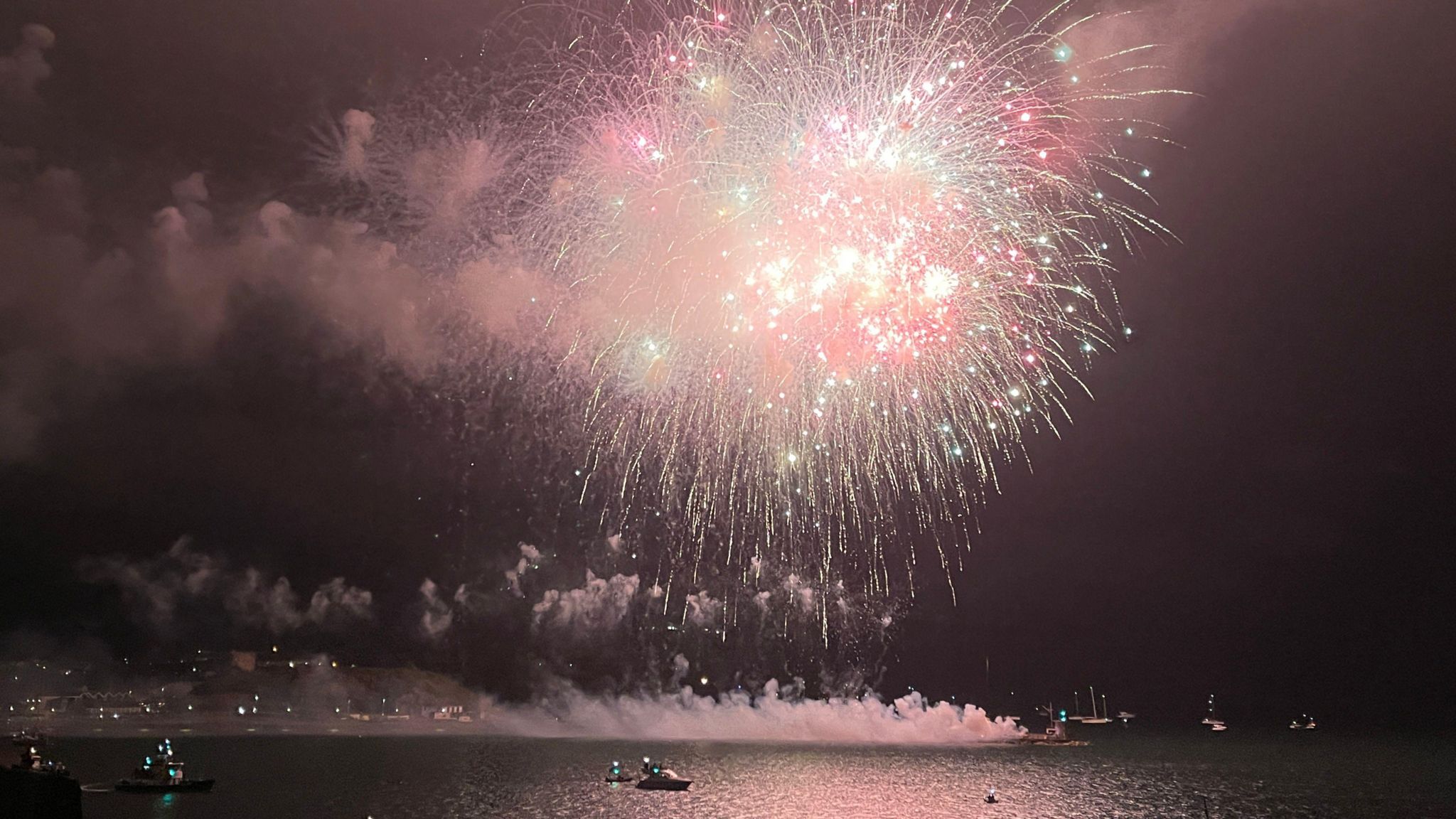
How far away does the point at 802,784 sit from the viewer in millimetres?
113750

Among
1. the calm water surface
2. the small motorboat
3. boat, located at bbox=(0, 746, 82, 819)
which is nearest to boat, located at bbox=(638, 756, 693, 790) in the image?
the calm water surface

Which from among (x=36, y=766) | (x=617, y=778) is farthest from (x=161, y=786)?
(x=617, y=778)

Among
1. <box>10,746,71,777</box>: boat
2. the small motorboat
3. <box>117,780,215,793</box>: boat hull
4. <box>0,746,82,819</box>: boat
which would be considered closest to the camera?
<box>0,746,82,819</box>: boat

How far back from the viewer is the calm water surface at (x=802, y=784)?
83.9m

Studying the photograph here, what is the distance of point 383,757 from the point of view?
159 meters

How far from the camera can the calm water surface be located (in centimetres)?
8394

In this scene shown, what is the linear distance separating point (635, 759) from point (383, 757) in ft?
140

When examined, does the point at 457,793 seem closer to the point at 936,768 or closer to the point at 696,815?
the point at 696,815

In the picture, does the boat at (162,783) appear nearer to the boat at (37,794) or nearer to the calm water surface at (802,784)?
the calm water surface at (802,784)

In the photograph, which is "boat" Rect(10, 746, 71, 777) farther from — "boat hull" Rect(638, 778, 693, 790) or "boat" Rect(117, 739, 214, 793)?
"boat hull" Rect(638, 778, 693, 790)

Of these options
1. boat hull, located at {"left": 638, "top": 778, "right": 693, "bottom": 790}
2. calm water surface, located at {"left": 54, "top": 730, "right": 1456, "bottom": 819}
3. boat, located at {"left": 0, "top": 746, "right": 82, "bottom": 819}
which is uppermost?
boat, located at {"left": 0, "top": 746, "right": 82, "bottom": 819}

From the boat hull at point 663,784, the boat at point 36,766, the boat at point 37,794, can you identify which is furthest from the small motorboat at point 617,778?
the boat at point 37,794

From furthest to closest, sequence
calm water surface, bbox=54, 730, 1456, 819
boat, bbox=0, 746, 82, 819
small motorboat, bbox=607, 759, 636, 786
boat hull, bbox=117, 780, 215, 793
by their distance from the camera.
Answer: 1. small motorboat, bbox=607, 759, 636, 786
2. calm water surface, bbox=54, 730, 1456, 819
3. boat hull, bbox=117, 780, 215, 793
4. boat, bbox=0, 746, 82, 819

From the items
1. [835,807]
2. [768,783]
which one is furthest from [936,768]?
[835,807]
